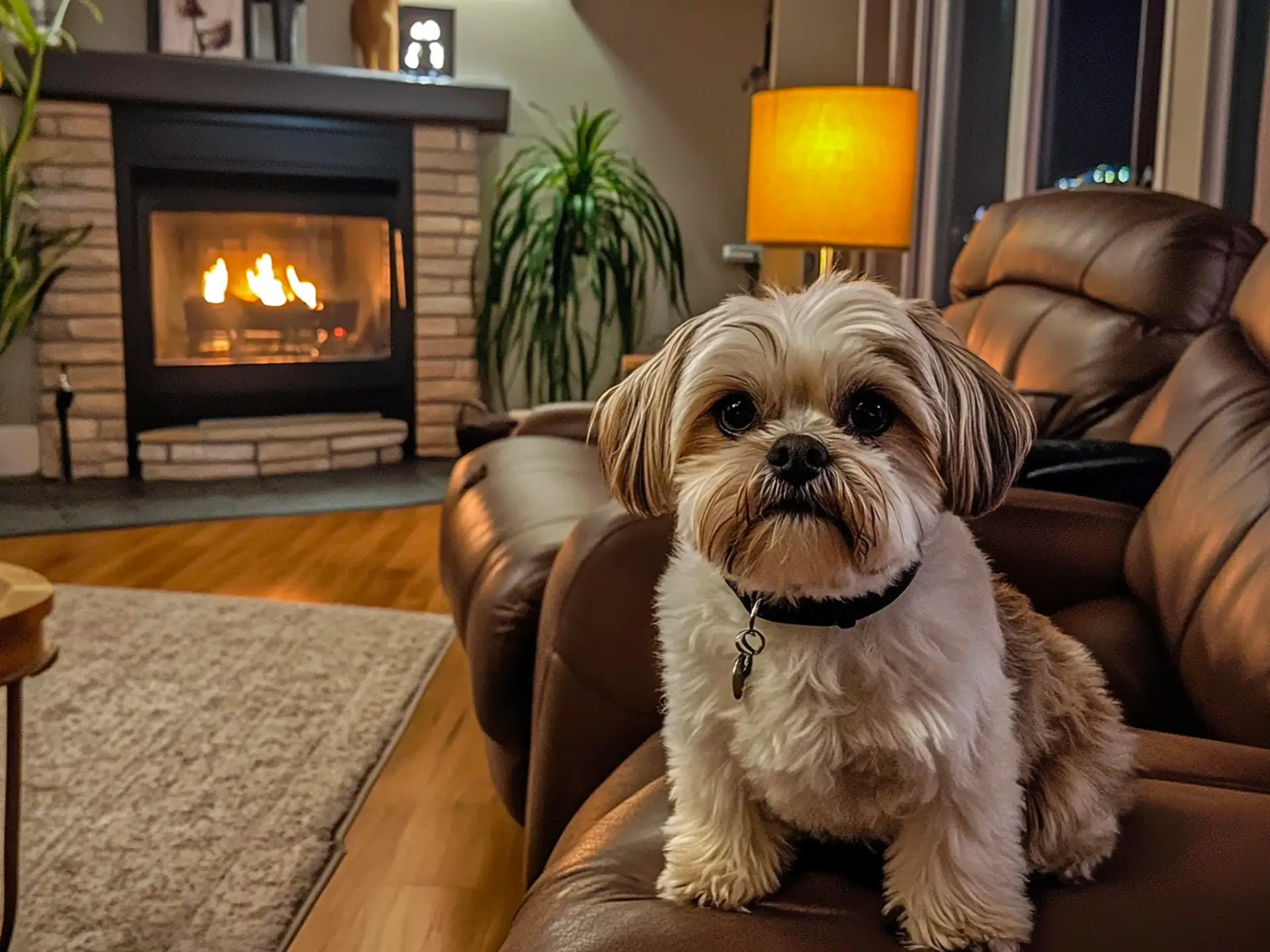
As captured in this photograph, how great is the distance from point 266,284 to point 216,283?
0.20 meters

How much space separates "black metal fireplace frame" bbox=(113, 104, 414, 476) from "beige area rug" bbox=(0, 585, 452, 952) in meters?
1.64

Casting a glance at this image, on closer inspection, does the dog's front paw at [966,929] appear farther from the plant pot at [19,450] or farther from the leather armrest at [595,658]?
the plant pot at [19,450]

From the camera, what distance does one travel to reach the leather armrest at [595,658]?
4.64 feet

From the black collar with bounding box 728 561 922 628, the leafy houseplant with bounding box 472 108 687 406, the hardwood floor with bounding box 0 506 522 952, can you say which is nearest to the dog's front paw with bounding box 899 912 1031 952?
the black collar with bounding box 728 561 922 628

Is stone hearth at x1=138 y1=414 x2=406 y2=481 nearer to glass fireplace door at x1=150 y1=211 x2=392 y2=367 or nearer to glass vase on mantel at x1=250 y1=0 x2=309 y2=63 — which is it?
glass fireplace door at x1=150 y1=211 x2=392 y2=367

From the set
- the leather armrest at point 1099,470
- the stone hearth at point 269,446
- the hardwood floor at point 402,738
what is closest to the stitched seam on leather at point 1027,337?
the leather armrest at point 1099,470

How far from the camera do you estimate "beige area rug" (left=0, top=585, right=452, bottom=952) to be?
1797 millimetres

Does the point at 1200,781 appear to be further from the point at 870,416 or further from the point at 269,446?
the point at 269,446

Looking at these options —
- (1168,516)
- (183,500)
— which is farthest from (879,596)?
(183,500)

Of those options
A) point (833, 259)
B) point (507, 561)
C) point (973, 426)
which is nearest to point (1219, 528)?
point (973, 426)

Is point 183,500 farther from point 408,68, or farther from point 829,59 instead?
point 829,59

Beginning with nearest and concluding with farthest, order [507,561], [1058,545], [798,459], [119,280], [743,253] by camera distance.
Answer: [798,459] → [1058,545] → [507,561] → [119,280] → [743,253]

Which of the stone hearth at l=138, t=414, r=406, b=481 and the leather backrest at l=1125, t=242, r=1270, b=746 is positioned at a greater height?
the leather backrest at l=1125, t=242, r=1270, b=746

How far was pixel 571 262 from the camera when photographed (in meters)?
5.07
